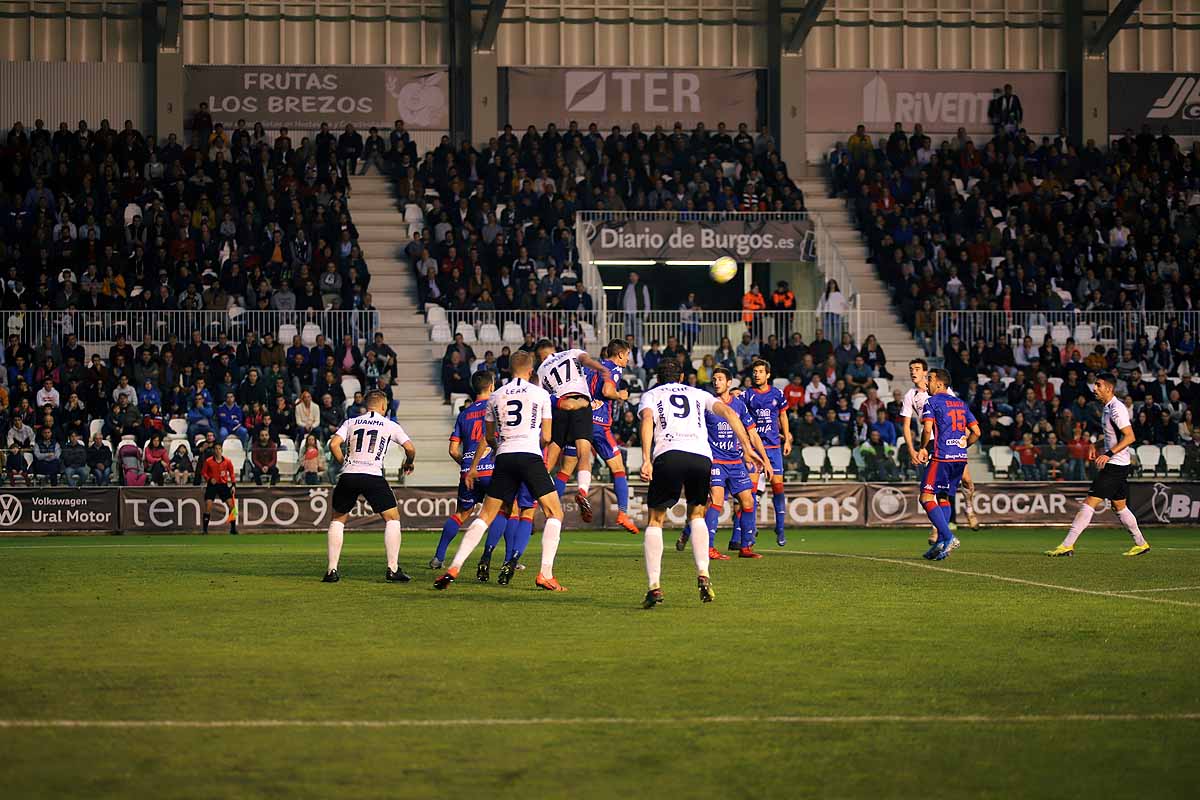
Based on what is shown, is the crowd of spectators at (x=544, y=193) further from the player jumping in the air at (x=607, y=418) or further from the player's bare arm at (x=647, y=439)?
the player's bare arm at (x=647, y=439)

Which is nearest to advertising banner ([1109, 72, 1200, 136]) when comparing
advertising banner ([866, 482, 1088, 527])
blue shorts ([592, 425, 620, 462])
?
advertising banner ([866, 482, 1088, 527])

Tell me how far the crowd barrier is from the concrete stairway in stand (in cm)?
188

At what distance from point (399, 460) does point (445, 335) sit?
6995 millimetres

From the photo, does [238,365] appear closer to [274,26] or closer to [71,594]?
[274,26]

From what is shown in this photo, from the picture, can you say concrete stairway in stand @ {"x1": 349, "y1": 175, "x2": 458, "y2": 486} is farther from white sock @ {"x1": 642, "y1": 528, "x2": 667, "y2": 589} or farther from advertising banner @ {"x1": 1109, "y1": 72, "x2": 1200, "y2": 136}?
advertising banner @ {"x1": 1109, "y1": 72, "x2": 1200, "y2": 136}

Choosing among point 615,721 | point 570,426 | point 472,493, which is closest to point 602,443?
point 570,426

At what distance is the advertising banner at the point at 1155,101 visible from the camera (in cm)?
4412

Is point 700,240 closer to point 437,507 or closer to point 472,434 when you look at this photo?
point 437,507

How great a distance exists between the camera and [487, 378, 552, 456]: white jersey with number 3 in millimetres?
13852

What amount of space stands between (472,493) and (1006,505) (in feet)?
46.9

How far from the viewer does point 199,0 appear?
40.8 meters

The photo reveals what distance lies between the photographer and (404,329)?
1362 inches

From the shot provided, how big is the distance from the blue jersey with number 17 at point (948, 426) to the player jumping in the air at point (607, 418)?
3.84 m

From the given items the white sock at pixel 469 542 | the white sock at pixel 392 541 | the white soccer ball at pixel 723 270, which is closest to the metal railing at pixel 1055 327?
the white soccer ball at pixel 723 270
